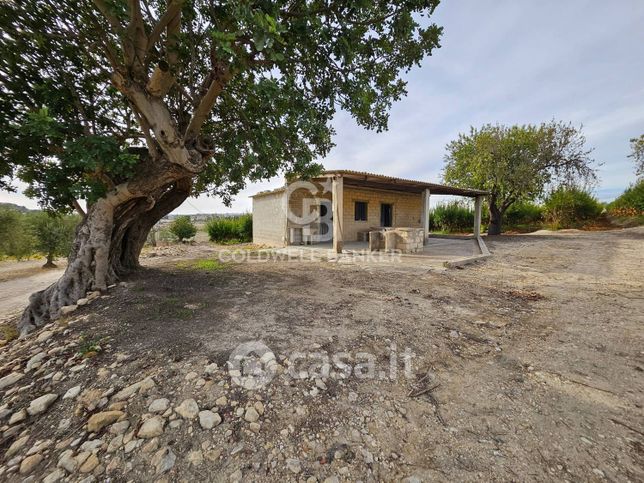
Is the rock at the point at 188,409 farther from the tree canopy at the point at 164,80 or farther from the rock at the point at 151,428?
the tree canopy at the point at 164,80

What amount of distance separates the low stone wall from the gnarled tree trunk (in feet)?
23.3

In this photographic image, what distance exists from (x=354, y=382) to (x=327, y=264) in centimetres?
507

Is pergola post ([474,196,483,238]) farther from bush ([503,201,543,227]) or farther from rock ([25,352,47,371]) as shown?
rock ([25,352,47,371])

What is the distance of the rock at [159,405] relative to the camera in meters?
1.75

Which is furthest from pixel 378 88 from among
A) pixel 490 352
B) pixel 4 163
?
pixel 4 163

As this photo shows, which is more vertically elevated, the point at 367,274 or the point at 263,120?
the point at 263,120

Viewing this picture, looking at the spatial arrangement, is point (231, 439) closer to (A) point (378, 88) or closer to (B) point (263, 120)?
(B) point (263, 120)

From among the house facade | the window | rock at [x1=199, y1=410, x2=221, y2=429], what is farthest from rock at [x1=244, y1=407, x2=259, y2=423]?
the window

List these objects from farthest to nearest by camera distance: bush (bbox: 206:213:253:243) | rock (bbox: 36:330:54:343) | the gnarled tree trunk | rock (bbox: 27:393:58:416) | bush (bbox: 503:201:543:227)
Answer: bush (bbox: 503:201:543:227) → bush (bbox: 206:213:253:243) → the gnarled tree trunk → rock (bbox: 36:330:54:343) → rock (bbox: 27:393:58:416)

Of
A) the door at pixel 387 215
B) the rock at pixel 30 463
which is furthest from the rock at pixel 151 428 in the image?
the door at pixel 387 215

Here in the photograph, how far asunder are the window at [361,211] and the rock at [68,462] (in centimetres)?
1207

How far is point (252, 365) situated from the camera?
7.35 ft

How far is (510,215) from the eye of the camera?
21.3 metres
